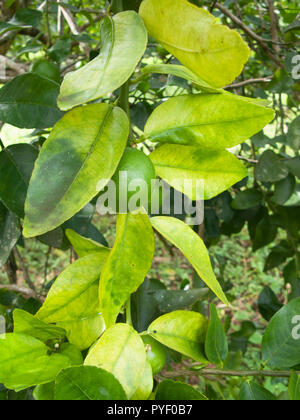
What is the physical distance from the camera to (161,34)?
1.42ft

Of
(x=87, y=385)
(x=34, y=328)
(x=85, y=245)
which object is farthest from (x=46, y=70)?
(x=87, y=385)

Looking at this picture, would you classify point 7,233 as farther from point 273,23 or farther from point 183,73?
point 273,23

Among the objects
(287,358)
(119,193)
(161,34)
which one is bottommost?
(287,358)

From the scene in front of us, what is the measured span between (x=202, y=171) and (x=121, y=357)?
0.24 m

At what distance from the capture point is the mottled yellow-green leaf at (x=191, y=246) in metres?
0.42

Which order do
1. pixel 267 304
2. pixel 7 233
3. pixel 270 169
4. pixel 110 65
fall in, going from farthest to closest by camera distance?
1. pixel 267 304
2. pixel 270 169
3. pixel 7 233
4. pixel 110 65

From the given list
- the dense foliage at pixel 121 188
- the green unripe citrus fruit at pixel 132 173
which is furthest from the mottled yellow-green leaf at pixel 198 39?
the green unripe citrus fruit at pixel 132 173

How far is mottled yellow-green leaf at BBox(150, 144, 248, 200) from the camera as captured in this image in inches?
18.6

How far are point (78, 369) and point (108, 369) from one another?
1.5 inches

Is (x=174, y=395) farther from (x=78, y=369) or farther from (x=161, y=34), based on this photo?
(x=161, y=34)

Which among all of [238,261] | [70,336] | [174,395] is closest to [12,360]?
[70,336]

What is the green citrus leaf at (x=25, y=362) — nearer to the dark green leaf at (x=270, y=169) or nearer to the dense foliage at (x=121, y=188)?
the dense foliage at (x=121, y=188)

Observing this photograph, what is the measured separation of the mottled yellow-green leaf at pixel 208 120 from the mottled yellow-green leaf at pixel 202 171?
0.02 meters

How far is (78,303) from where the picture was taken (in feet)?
1.69
